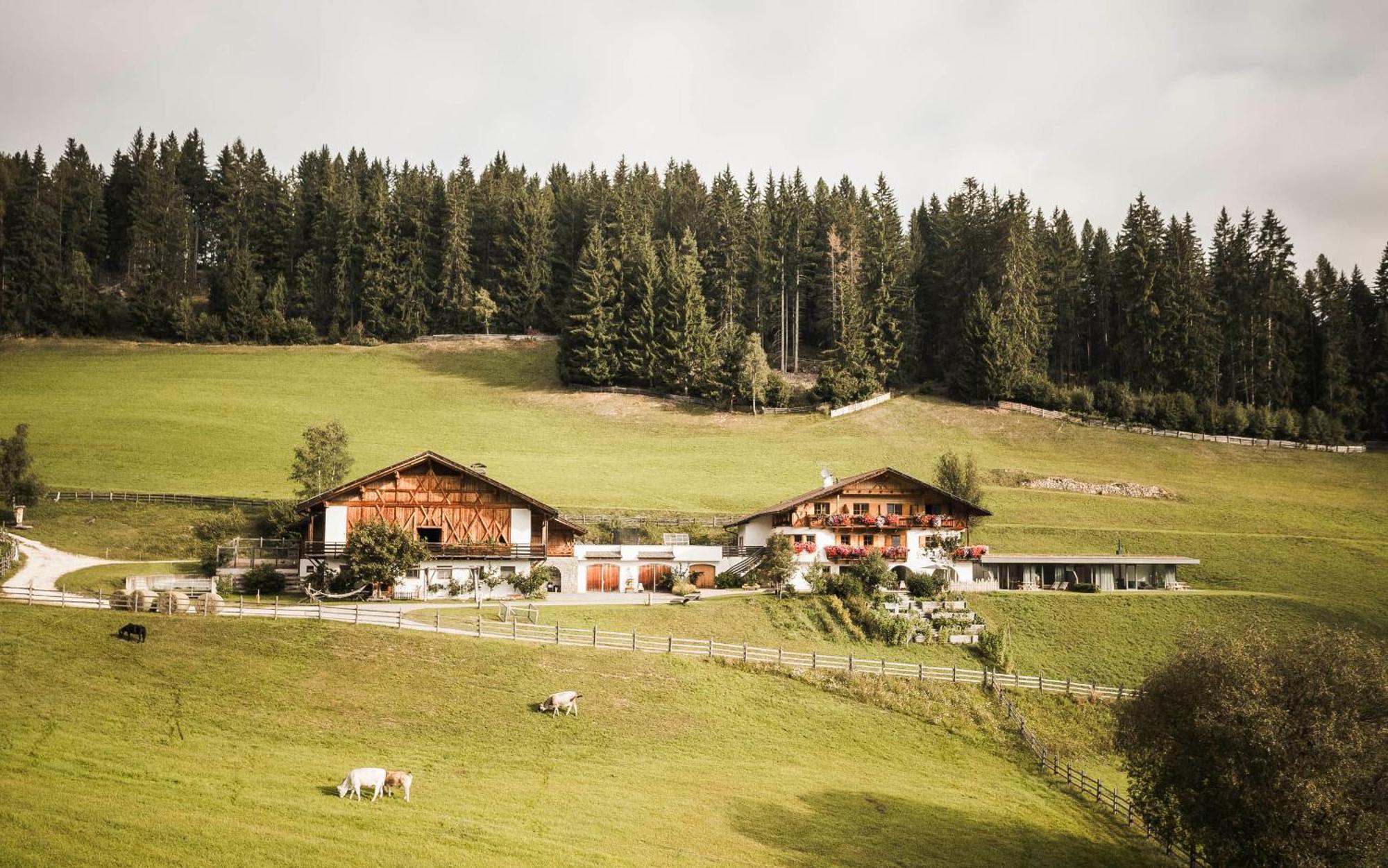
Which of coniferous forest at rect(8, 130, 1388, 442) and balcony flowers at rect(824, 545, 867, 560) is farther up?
coniferous forest at rect(8, 130, 1388, 442)

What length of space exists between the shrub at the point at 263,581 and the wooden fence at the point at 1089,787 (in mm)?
35596

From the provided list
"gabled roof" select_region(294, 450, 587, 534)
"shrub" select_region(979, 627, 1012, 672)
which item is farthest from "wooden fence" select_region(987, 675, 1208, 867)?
"gabled roof" select_region(294, 450, 587, 534)

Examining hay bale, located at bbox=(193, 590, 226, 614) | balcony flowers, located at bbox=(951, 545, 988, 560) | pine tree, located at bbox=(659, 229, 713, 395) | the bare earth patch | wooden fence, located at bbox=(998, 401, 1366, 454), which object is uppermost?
pine tree, located at bbox=(659, 229, 713, 395)

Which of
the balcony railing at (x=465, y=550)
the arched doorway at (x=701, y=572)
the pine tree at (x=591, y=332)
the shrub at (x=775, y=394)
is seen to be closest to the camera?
the balcony railing at (x=465, y=550)

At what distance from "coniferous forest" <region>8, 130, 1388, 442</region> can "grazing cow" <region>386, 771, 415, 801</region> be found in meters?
76.1

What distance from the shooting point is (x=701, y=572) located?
5878 centimetres

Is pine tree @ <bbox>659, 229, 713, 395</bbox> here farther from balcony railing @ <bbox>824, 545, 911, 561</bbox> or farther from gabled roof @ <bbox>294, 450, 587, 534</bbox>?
gabled roof @ <bbox>294, 450, 587, 534</bbox>

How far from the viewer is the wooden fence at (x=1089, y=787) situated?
3127cm

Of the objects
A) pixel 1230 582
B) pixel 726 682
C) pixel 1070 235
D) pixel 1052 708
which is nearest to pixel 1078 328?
pixel 1070 235

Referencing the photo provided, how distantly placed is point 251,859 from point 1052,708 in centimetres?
3411

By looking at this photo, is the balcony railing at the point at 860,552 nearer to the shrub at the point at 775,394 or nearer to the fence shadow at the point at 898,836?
the fence shadow at the point at 898,836

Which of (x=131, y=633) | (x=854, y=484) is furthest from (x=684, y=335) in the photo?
(x=131, y=633)

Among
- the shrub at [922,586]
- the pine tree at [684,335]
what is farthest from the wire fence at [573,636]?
the pine tree at [684,335]

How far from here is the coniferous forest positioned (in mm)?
100438
